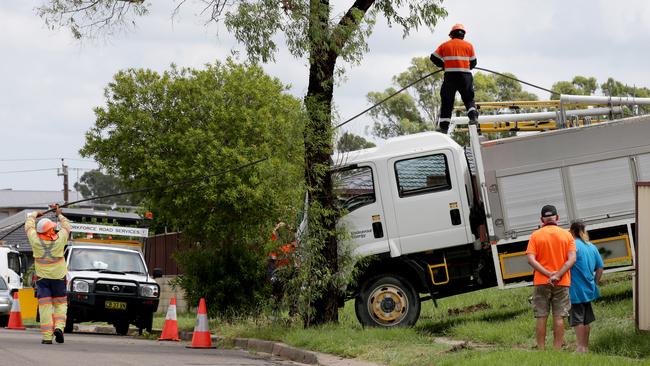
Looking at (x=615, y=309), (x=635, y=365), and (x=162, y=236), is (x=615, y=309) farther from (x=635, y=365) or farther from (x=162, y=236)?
(x=162, y=236)

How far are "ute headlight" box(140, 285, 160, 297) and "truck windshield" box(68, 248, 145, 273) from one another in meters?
0.91

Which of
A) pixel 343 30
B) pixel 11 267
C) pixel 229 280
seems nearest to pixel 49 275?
pixel 229 280

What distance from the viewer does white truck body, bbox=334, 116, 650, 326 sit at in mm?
15258

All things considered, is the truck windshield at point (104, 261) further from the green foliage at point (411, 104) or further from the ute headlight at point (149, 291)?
the green foliage at point (411, 104)

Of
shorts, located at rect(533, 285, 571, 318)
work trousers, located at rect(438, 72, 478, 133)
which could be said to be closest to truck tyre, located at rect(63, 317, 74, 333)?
work trousers, located at rect(438, 72, 478, 133)

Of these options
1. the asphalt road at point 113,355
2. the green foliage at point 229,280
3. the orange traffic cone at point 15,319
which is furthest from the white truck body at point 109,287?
the asphalt road at point 113,355

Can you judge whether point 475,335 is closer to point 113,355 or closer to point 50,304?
point 113,355

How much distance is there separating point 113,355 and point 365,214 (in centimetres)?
431

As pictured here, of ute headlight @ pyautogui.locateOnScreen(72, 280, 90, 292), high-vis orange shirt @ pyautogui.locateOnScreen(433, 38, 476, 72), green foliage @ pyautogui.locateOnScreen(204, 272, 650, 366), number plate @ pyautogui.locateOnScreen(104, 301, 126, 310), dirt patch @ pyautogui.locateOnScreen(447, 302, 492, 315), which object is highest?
high-vis orange shirt @ pyautogui.locateOnScreen(433, 38, 476, 72)

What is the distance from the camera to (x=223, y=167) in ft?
101

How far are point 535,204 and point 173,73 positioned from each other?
20357 mm

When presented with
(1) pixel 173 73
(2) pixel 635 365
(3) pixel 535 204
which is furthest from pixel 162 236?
(2) pixel 635 365

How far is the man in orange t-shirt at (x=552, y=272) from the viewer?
40.3 ft

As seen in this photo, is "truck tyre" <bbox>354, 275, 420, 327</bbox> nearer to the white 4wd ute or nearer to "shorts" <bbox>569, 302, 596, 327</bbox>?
"shorts" <bbox>569, 302, 596, 327</bbox>
